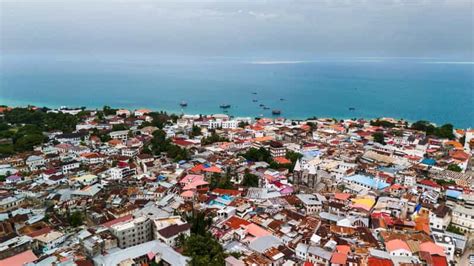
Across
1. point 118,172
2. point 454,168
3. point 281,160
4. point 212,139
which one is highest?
point 454,168

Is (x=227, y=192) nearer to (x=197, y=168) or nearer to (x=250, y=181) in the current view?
(x=250, y=181)

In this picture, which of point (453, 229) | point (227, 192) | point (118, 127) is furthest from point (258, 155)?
point (118, 127)

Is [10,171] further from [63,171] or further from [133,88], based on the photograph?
[133,88]

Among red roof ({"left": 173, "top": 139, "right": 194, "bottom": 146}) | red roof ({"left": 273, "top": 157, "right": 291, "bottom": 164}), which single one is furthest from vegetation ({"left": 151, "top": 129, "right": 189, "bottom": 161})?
red roof ({"left": 273, "top": 157, "right": 291, "bottom": 164})

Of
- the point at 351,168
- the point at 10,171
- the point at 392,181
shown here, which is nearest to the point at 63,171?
the point at 10,171

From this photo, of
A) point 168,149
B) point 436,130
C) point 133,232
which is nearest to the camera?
point 133,232

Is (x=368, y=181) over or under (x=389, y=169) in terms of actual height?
under

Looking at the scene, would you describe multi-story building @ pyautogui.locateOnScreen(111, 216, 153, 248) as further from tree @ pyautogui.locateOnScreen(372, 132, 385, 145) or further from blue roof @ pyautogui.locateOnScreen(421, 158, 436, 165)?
tree @ pyautogui.locateOnScreen(372, 132, 385, 145)
